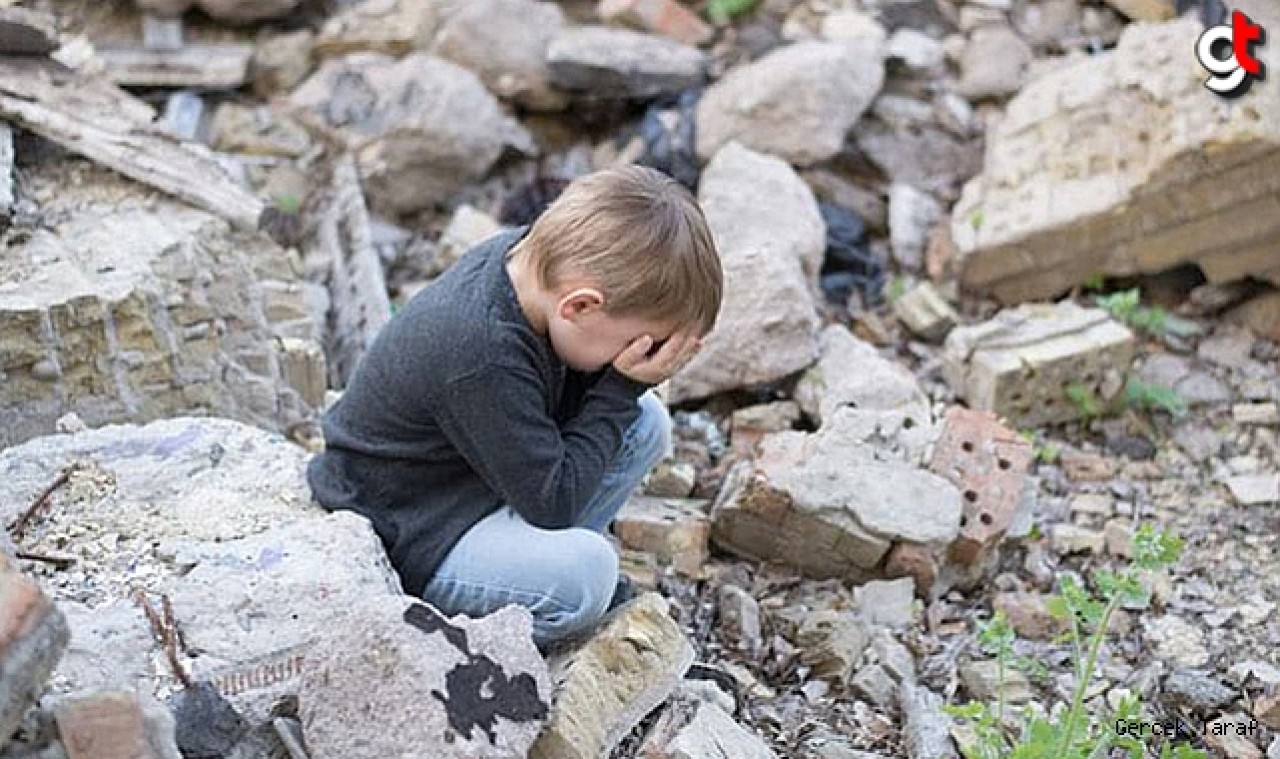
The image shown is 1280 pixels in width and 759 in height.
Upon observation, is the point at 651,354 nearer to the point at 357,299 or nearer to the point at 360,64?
the point at 357,299

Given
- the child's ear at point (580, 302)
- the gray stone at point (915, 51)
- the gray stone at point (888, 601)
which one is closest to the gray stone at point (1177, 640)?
the gray stone at point (888, 601)

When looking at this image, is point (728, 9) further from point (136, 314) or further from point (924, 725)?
point (924, 725)

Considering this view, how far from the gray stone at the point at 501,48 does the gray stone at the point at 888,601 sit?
2654 mm

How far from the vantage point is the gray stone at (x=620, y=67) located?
5.54 meters

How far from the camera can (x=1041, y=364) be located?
14.0ft

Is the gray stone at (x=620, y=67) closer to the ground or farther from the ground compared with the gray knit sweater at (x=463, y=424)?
closer to the ground

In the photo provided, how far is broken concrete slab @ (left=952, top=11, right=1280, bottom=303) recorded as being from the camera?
4.46 metres

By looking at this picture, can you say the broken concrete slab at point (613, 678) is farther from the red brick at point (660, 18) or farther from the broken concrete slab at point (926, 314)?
the red brick at point (660, 18)

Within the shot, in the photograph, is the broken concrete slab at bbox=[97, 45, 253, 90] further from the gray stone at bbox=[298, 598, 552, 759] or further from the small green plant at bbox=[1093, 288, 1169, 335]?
the gray stone at bbox=[298, 598, 552, 759]

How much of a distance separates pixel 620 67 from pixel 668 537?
238cm

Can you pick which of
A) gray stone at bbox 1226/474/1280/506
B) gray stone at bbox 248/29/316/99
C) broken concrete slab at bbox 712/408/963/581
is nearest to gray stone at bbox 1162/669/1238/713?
broken concrete slab at bbox 712/408/963/581

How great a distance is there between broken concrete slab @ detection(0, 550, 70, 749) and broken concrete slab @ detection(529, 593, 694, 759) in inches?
30.4

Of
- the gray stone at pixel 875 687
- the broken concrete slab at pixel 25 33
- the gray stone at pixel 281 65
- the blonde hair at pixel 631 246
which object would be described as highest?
the blonde hair at pixel 631 246

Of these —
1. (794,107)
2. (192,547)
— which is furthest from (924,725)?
(794,107)
